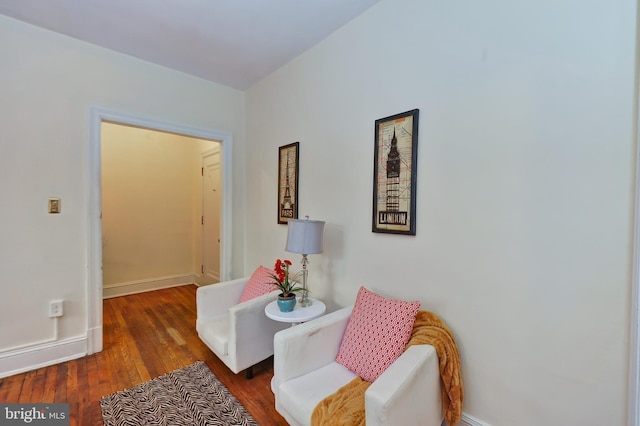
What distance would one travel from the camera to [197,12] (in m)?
2.02

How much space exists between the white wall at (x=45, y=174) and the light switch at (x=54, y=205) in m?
0.04

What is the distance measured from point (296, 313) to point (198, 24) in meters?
2.26

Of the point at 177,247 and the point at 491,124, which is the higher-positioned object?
the point at 491,124

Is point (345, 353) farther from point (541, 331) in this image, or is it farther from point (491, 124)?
point (491, 124)

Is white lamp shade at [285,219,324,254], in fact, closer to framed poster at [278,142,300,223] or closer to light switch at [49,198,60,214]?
framed poster at [278,142,300,223]

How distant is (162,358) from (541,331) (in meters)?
2.71

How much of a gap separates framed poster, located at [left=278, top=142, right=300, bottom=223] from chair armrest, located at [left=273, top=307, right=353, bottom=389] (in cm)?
114

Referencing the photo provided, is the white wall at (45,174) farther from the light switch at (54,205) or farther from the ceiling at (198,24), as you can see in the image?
the ceiling at (198,24)

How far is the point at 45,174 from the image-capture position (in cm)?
231

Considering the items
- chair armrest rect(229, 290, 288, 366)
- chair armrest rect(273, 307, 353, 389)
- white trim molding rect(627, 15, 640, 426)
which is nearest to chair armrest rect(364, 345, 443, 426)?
chair armrest rect(273, 307, 353, 389)

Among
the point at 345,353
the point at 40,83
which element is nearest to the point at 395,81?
the point at 345,353

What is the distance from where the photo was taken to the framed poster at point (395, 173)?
1.76 metres

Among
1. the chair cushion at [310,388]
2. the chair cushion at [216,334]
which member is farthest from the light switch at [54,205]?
the chair cushion at [310,388]

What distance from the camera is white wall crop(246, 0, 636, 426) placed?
3.81 feet
